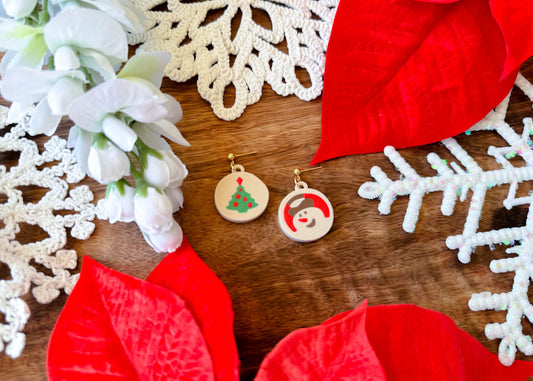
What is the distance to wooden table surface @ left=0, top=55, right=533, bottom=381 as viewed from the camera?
1.49 ft

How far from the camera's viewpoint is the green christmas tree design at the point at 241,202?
0.49 meters

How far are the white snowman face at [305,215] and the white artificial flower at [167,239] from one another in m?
0.12

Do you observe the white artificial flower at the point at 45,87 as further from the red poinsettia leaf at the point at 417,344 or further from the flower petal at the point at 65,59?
the red poinsettia leaf at the point at 417,344

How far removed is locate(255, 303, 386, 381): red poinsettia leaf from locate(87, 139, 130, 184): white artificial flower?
0.18 meters

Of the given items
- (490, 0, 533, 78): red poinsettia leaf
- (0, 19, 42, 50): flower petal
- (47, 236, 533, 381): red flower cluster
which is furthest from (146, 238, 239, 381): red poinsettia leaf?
(490, 0, 533, 78): red poinsettia leaf

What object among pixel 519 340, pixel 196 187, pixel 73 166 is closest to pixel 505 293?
pixel 519 340

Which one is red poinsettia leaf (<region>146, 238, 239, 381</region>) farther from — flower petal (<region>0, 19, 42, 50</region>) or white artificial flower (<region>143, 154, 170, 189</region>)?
flower petal (<region>0, 19, 42, 50</region>)

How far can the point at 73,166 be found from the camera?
50cm

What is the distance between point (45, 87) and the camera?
36cm

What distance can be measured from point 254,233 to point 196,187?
0.26ft

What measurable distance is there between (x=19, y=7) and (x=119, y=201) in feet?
0.55

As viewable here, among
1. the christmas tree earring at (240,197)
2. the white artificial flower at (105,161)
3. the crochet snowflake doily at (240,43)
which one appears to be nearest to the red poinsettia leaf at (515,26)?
the crochet snowflake doily at (240,43)

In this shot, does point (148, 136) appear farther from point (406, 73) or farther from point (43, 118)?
point (406, 73)

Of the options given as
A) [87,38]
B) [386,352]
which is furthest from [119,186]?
[386,352]
